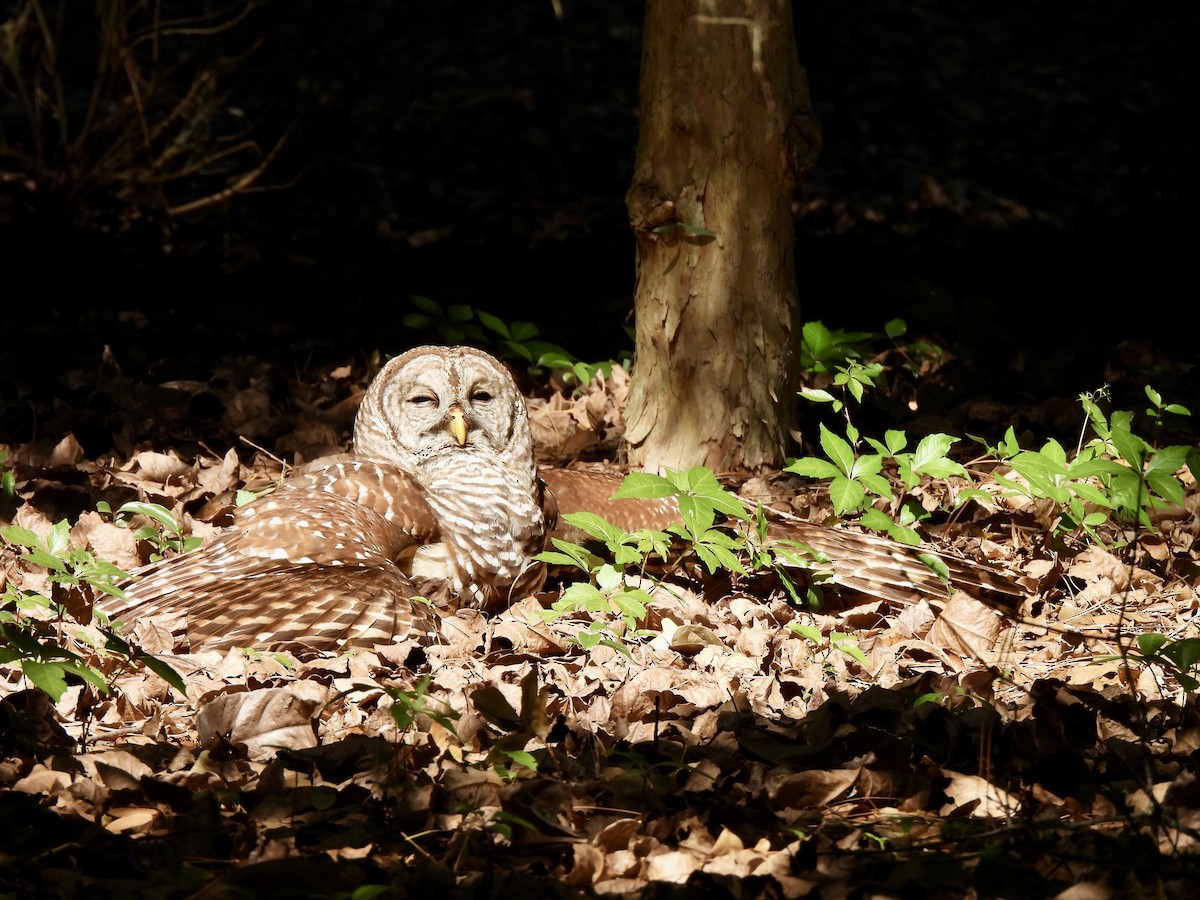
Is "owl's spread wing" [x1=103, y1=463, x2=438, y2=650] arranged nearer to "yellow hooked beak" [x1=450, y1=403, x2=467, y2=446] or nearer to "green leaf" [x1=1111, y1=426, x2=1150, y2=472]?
"yellow hooked beak" [x1=450, y1=403, x2=467, y2=446]

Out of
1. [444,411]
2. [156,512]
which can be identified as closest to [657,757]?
[444,411]

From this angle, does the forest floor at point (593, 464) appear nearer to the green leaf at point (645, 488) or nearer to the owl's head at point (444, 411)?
the green leaf at point (645, 488)

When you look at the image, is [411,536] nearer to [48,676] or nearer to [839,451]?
[839,451]

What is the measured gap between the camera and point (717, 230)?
5.50 metres

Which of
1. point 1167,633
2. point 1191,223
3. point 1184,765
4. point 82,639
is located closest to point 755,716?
point 1184,765

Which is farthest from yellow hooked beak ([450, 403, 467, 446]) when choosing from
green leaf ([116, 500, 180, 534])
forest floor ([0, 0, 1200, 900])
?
green leaf ([116, 500, 180, 534])

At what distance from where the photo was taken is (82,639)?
386cm

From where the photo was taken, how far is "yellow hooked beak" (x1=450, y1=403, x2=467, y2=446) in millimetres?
5367

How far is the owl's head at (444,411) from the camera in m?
5.42

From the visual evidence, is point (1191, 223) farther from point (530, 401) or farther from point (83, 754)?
point (83, 754)

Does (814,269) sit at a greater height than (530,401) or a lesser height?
greater

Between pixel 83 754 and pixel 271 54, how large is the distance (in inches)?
343

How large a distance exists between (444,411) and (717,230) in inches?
55.4

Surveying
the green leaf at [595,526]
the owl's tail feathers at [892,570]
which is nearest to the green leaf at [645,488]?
the green leaf at [595,526]
